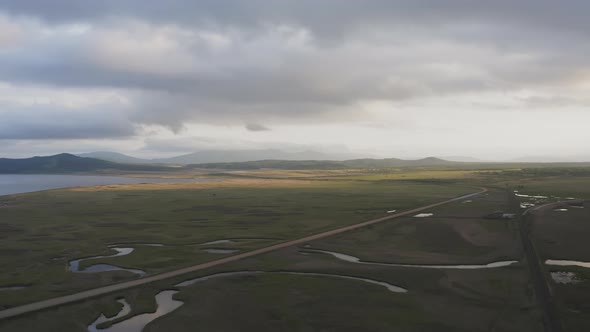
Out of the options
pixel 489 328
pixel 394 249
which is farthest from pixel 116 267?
pixel 489 328

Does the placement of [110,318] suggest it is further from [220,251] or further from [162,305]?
[220,251]

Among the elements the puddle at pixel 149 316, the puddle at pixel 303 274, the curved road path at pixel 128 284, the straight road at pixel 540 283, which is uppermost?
the straight road at pixel 540 283

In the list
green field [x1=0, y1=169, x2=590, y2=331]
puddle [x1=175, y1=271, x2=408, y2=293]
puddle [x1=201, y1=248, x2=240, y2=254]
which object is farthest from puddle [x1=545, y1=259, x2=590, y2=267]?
A: puddle [x1=201, y1=248, x2=240, y2=254]

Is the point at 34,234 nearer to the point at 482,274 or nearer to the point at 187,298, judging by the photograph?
the point at 187,298

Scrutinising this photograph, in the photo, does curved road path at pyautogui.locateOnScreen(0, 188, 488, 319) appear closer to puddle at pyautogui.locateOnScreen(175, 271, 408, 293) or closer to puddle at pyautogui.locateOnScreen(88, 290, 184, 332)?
puddle at pyautogui.locateOnScreen(175, 271, 408, 293)

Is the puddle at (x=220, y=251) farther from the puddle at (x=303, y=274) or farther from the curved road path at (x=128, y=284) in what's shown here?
the puddle at (x=303, y=274)

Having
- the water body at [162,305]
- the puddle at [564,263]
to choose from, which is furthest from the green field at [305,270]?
the puddle at [564,263]
